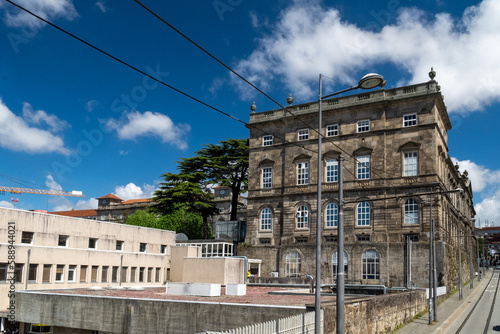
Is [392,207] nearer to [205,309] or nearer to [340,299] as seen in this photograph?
[205,309]

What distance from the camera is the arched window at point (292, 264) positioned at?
172 ft

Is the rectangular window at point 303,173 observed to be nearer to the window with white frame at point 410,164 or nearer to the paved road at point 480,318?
the window with white frame at point 410,164

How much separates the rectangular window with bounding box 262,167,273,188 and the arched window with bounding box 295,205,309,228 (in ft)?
17.3

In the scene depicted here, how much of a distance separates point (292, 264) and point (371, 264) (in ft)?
29.5

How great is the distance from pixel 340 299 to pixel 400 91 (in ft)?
127

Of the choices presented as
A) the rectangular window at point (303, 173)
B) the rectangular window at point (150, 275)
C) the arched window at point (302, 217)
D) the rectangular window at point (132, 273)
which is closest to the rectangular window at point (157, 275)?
the rectangular window at point (150, 275)

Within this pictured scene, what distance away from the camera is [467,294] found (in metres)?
50.1

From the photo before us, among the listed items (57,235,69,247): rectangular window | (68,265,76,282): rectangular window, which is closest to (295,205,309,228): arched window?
(68,265,76,282): rectangular window

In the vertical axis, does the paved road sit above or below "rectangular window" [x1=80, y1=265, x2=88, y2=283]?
below

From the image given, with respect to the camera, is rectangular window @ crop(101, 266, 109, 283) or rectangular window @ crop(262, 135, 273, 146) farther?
rectangular window @ crop(262, 135, 273, 146)

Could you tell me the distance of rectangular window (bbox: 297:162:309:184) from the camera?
178ft

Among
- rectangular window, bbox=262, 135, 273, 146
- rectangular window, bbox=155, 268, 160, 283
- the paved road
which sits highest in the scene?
rectangular window, bbox=262, 135, 273, 146

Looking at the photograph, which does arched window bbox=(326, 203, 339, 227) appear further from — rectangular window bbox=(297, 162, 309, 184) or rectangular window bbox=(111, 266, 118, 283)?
rectangular window bbox=(111, 266, 118, 283)

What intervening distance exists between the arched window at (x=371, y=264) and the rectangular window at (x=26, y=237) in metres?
31.2
